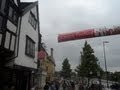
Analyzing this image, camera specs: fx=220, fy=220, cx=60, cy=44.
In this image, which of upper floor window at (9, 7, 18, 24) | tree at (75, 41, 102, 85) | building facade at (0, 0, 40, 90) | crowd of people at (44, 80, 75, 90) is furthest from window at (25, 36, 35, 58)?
tree at (75, 41, 102, 85)

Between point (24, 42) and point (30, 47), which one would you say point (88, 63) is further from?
point (24, 42)

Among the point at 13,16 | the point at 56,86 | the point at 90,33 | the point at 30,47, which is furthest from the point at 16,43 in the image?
the point at 56,86

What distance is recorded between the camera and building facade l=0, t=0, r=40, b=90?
653 inches

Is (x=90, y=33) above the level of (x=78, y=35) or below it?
above

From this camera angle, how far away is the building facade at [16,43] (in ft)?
54.4

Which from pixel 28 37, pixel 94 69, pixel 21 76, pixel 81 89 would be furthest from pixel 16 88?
pixel 94 69

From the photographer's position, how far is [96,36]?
583 inches

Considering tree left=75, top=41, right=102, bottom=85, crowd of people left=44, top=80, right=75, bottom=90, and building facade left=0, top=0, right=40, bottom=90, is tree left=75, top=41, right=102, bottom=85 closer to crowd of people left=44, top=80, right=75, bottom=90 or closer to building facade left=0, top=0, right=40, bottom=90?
crowd of people left=44, top=80, right=75, bottom=90

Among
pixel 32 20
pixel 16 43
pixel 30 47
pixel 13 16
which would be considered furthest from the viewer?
pixel 32 20

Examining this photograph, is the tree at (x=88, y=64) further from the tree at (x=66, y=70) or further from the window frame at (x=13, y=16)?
the tree at (x=66, y=70)

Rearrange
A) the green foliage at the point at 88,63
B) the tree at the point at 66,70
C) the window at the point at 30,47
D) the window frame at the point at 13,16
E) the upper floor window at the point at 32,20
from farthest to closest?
the tree at the point at 66,70 → the green foliage at the point at 88,63 → the upper floor window at the point at 32,20 → the window at the point at 30,47 → the window frame at the point at 13,16

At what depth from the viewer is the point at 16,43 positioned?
1877 centimetres

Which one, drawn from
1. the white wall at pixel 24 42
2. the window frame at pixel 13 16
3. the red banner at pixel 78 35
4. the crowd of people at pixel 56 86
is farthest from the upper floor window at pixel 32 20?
the red banner at pixel 78 35

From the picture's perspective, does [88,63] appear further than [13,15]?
Yes
